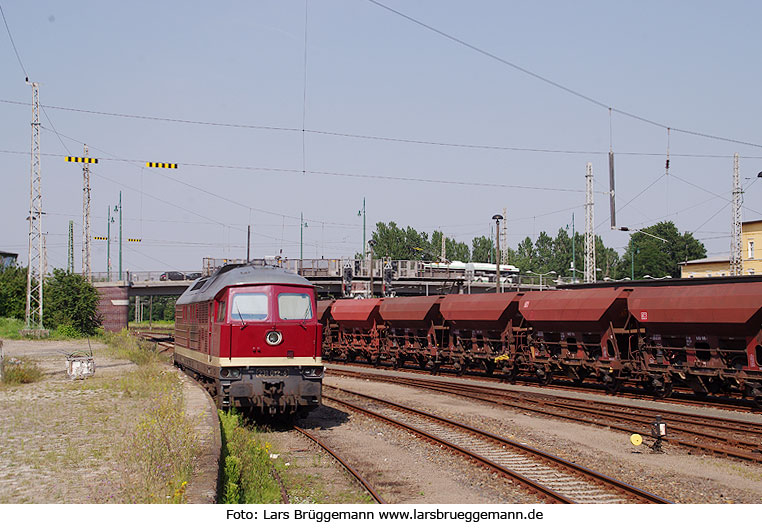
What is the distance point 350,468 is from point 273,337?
4.59m

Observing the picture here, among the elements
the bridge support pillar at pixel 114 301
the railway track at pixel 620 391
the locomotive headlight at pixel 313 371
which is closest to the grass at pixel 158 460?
the locomotive headlight at pixel 313 371

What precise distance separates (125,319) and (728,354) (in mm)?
58581

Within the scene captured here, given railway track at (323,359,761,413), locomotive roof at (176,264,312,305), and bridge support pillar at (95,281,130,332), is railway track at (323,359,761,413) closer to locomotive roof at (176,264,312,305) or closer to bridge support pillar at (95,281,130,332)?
locomotive roof at (176,264,312,305)

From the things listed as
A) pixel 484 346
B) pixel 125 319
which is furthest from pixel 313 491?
pixel 125 319

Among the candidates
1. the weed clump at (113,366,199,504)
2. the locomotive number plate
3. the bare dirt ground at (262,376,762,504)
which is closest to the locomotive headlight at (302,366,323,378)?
the locomotive number plate

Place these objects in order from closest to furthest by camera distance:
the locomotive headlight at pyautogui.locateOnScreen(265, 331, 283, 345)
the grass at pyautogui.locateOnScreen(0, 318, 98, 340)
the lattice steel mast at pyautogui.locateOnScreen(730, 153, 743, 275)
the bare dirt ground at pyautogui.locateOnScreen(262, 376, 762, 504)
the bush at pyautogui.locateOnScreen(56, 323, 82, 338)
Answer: the bare dirt ground at pyautogui.locateOnScreen(262, 376, 762, 504)
the locomotive headlight at pyautogui.locateOnScreen(265, 331, 283, 345)
the lattice steel mast at pyautogui.locateOnScreen(730, 153, 743, 275)
the grass at pyautogui.locateOnScreen(0, 318, 98, 340)
the bush at pyautogui.locateOnScreen(56, 323, 82, 338)

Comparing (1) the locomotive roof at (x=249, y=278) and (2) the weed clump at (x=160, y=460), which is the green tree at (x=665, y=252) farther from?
(2) the weed clump at (x=160, y=460)

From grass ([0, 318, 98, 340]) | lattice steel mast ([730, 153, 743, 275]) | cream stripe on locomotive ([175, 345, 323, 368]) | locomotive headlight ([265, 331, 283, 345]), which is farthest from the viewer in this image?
grass ([0, 318, 98, 340])

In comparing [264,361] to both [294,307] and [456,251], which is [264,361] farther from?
[456,251]

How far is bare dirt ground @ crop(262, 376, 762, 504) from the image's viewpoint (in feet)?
32.3

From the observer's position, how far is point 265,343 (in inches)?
587

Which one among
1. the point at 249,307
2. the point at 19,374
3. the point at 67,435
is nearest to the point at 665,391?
the point at 249,307

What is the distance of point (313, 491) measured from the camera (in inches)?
403

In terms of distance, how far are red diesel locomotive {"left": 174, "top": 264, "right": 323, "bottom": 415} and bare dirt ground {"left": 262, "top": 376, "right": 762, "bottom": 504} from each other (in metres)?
1.02
